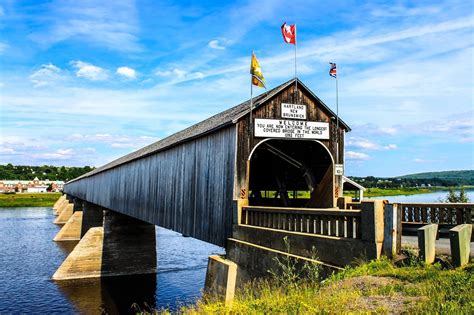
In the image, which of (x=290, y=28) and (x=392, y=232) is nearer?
(x=392, y=232)

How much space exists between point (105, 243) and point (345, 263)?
954 inches

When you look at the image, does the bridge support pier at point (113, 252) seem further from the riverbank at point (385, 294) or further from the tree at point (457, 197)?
the riverbank at point (385, 294)

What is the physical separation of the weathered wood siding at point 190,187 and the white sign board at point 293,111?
85.3 inches

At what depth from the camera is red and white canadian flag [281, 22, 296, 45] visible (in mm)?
14905

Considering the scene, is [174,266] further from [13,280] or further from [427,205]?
[427,205]

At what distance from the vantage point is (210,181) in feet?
48.5

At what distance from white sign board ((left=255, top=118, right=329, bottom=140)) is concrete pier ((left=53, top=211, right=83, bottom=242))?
126 feet

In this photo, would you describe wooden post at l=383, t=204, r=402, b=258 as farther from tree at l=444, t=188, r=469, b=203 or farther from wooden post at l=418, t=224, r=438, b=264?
tree at l=444, t=188, r=469, b=203

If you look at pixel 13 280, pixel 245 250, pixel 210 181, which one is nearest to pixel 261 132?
pixel 210 181

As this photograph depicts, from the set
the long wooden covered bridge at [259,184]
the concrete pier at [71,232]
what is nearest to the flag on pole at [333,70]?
the long wooden covered bridge at [259,184]

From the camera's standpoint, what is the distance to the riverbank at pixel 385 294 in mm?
5594

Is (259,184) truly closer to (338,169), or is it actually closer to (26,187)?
(338,169)

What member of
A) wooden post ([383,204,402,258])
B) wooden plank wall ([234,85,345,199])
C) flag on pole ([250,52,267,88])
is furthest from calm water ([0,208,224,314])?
wooden post ([383,204,402,258])

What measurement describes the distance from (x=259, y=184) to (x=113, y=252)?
12.8m
